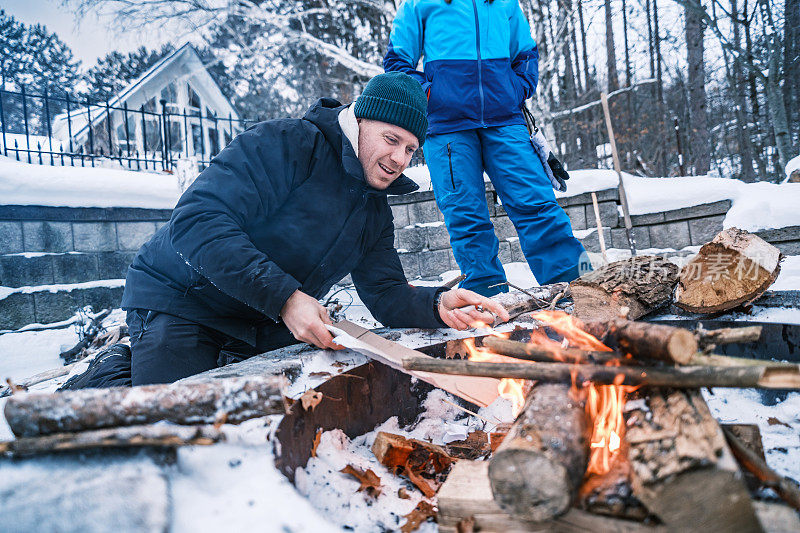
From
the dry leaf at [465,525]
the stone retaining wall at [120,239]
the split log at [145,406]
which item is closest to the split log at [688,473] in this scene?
the dry leaf at [465,525]

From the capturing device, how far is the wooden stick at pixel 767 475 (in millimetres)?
887

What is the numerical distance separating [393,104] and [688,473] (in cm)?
181

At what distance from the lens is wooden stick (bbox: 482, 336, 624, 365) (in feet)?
3.92

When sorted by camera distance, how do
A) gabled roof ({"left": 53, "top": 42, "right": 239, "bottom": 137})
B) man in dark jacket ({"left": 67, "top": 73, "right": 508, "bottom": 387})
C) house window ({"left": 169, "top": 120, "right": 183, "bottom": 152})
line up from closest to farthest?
man in dark jacket ({"left": 67, "top": 73, "right": 508, "bottom": 387}) < gabled roof ({"left": 53, "top": 42, "right": 239, "bottom": 137}) < house window ({"left": 169, "top": 120, "right": 183, "bottom": 152})

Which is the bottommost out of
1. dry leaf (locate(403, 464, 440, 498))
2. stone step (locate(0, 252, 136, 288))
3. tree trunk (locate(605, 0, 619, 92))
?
dry leaf (locate(403, 464, 440, 498))

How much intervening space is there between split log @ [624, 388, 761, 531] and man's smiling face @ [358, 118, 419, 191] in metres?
1.53

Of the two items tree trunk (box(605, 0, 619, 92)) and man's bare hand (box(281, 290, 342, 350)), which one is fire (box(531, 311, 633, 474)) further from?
tree trunk (box(605, 0, 619, 92))

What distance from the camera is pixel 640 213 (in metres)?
5.39

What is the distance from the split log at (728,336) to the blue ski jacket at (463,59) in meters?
2.52

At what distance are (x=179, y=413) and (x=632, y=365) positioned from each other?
3.54 feet

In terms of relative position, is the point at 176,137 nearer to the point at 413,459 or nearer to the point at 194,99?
the point at 194,99

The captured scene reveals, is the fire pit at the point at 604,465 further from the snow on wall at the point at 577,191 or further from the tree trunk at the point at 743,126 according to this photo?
the tree trunk at the point at 743,126

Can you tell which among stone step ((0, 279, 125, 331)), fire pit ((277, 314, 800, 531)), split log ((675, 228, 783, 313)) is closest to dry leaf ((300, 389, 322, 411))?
fire pit ((277, 314, 800, 531))

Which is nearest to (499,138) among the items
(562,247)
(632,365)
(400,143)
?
(562,247)
